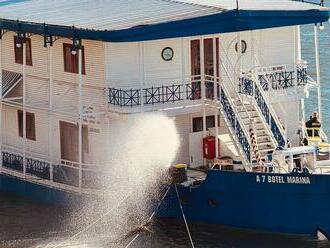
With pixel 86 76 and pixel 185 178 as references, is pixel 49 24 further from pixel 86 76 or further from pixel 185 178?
pixel 185 178

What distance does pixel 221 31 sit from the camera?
3559 cm

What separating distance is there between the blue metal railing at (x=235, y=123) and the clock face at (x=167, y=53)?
1.90 m

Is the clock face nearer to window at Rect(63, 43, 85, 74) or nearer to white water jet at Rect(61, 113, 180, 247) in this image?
white water jet at Rect(61, 113, 180, 247)

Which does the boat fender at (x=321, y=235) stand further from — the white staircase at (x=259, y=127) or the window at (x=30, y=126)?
the window at (x=30, y=126)

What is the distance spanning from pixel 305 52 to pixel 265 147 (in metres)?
39.5

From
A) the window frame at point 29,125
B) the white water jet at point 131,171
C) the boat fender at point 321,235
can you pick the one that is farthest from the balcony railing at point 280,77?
the window frame at point 29,125

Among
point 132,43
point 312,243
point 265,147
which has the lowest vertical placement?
point 312,243

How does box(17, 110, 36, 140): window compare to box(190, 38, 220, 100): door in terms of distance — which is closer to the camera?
box(190, 38, 220, 100): door

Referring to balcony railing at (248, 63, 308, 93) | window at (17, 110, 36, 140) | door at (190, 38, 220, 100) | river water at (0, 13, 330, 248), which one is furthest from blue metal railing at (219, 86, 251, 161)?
window at (17, 110, 36, 140)

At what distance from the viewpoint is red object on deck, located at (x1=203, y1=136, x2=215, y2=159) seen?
38.1m

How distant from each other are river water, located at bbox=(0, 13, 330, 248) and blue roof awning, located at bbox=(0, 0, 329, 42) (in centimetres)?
569

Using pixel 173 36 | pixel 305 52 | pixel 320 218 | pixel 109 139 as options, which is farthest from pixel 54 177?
pixel 305 52

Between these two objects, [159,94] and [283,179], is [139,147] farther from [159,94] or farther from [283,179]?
[283,179]

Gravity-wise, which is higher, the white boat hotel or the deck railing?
the white boat hotel
